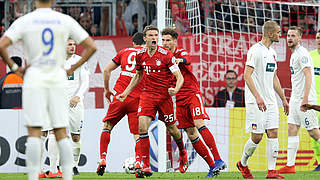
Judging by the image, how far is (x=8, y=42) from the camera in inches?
232

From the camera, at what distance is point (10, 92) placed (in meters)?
13.2

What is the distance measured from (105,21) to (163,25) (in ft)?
12.0

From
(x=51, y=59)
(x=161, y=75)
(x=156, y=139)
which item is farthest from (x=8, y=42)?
(x=156, y=139)

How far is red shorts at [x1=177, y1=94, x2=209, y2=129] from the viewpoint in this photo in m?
9.88

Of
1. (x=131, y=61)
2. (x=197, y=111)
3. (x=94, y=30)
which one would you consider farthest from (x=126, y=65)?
(x=94, y=30)

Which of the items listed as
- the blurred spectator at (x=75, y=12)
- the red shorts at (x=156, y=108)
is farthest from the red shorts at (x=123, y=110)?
the blurred spectator at (x=75, y=12)

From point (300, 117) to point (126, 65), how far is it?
3152 mm

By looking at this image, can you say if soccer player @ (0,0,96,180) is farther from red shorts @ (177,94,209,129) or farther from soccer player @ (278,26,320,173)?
soccer player @ (278,26,320,173)

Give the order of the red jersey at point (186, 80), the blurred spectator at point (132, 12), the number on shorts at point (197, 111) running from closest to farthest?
the number on shorts at point (197, 111), the red jersey at point (186, 80), the blurred spectator at point (132, 12)

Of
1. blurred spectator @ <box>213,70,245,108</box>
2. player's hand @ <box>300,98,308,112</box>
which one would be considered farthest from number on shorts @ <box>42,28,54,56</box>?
blurred spectator @ <box>213,70,245,108</box>

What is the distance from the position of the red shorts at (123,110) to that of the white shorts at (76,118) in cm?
60

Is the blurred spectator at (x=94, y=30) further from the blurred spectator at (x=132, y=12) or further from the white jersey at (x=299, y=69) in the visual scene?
the white jersey at (x=299, y=69)

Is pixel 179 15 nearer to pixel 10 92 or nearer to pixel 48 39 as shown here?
pixel 10 92

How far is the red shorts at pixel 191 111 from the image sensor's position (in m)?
9.88
